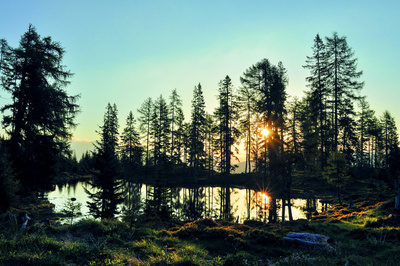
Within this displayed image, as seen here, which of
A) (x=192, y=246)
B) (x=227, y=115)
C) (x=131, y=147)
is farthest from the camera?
(x=131, y=147)

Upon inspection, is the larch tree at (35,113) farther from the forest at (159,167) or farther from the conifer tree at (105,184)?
the conifer tree at (105,184)

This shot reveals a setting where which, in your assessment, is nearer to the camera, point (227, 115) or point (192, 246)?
point (192, 246)

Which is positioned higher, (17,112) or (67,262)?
(17,112)

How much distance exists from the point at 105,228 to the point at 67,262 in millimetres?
4546

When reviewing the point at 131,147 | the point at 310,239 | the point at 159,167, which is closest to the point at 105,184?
the point at 159,167

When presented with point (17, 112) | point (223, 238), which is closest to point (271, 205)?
point (223, 238)

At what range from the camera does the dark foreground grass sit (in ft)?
21.1

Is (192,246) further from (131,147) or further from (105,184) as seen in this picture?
(131,147)

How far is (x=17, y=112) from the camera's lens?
73.0ft

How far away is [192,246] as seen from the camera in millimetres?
9719

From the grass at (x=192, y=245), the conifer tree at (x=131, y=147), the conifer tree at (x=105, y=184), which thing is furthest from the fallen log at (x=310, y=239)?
the conifer tree at (x=131, y=147)

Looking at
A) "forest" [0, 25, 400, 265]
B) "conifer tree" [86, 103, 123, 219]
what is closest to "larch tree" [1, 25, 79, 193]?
"forest" [0, 25, 400, 265]

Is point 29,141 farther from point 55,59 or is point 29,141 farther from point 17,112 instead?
point 55,59

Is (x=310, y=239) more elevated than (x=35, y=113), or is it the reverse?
(x=35, y=113)
